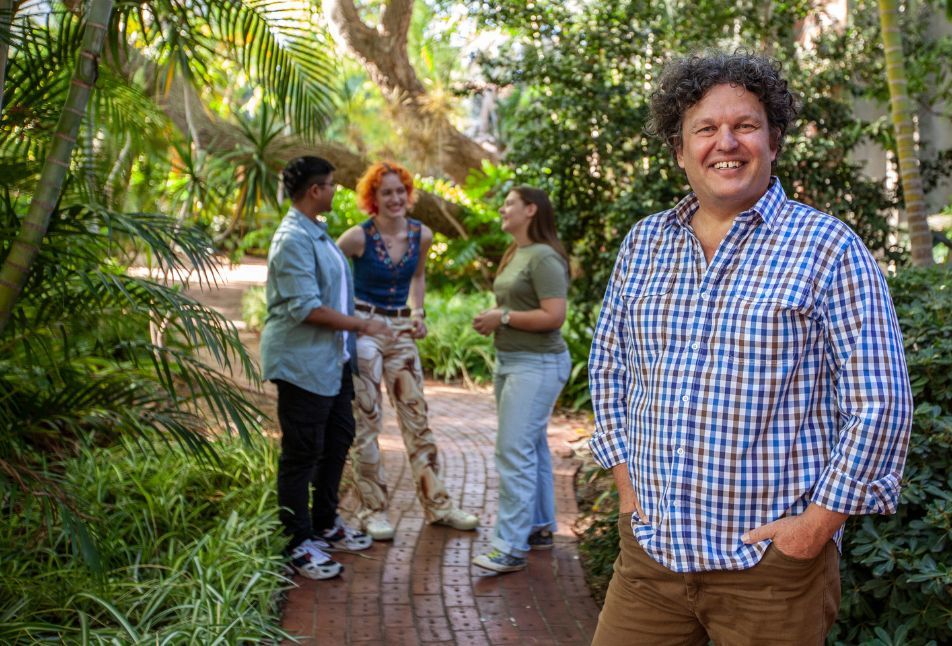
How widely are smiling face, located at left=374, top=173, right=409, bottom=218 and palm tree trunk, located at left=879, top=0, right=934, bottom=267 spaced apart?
3.01 m

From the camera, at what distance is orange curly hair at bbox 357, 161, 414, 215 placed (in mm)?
5895

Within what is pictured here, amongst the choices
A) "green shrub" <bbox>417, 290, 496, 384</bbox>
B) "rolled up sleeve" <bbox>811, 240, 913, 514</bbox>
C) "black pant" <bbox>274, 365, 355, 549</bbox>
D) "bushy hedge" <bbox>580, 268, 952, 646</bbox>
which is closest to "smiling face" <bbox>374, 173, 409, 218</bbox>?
"black pant" <bbox>274, 365, 355, 549</bbox>

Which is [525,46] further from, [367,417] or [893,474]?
[893,474]

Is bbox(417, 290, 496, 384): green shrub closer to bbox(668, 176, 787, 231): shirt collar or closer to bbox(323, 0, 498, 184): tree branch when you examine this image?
bbox(323, 0, 498, 184): tree branch

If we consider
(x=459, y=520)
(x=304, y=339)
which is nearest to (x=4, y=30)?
(x=304, y=339)

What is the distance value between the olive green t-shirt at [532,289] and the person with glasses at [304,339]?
71cm

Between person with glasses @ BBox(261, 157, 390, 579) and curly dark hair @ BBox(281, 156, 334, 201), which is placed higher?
curly dark hair @ BBox(281, 156, 334, 201)

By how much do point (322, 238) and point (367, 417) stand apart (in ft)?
3.77

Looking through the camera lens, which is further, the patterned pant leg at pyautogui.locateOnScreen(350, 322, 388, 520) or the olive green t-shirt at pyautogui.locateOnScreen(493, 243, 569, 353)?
the patterned pant leg at pyautogui.locateOnScreen(350, 322, 388, 520)

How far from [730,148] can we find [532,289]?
322 cm

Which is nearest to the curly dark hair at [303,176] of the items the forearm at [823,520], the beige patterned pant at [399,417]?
the beige patterned pant at [399,417]

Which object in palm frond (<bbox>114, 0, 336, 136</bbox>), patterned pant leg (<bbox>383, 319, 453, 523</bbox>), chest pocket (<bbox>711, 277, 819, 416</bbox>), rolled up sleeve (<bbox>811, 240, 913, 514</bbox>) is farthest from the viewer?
patterned pant leg (<bbox>383, 319, 453, 523</bbox>)

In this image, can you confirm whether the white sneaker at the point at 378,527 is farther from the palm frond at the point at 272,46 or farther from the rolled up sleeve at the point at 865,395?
the rolled up sleeve at the point at 865,395

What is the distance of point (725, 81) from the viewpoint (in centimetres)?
239
